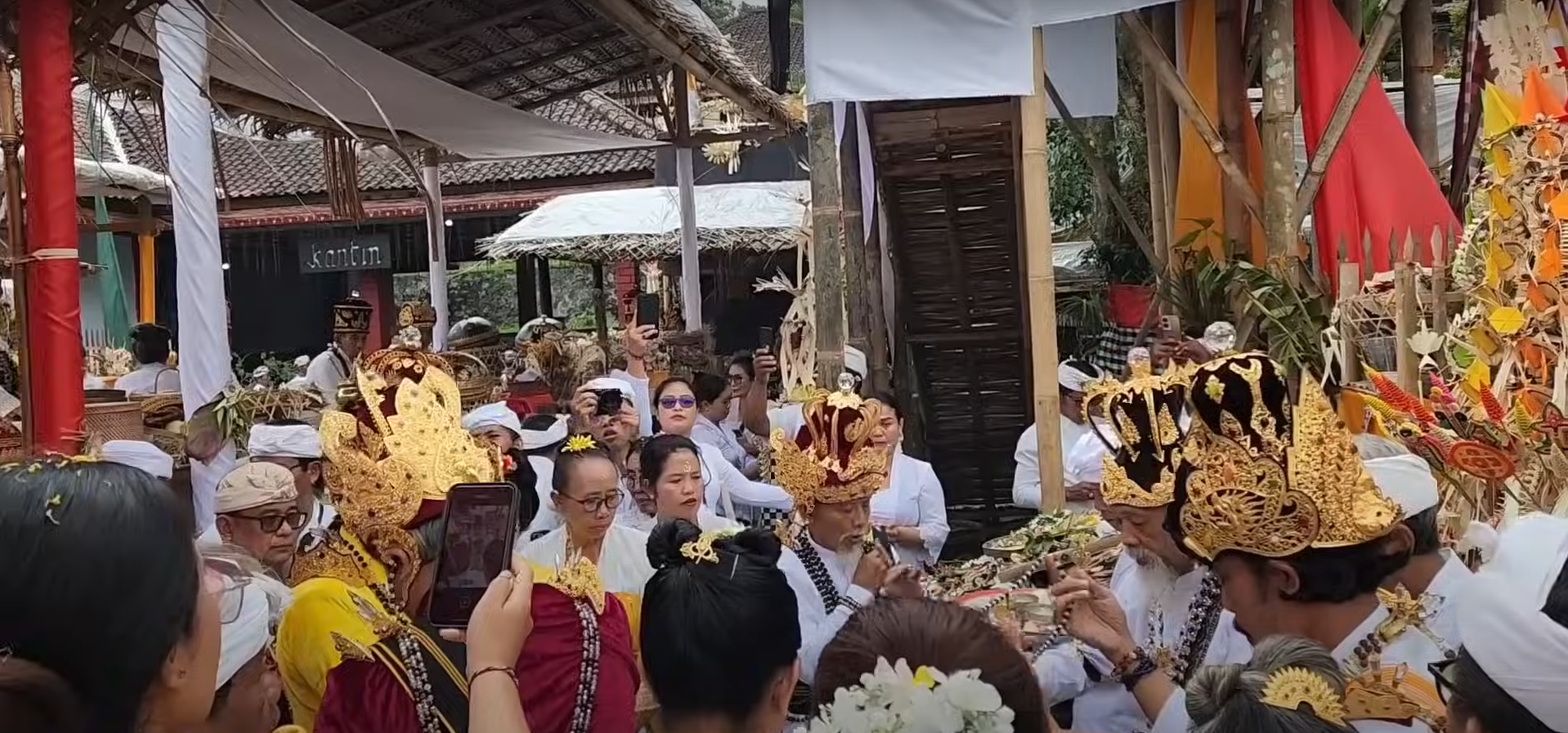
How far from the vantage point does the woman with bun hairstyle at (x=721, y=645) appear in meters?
2.03

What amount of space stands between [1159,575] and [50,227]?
3.08 m

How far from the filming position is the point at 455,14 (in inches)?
334

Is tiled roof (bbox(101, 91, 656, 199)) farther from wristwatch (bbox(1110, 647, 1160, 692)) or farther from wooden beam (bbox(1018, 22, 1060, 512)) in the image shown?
wristwatch (bbox(1110, 647, 1160, 692))

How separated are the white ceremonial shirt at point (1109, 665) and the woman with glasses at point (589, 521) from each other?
3.77ft

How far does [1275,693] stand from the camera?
6.14ft

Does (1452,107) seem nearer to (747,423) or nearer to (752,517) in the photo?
(747,423)

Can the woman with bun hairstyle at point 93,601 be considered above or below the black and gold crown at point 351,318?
below

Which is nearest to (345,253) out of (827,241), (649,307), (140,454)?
(649,307)

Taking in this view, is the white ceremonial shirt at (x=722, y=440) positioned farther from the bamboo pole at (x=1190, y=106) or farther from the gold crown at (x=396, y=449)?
the gold crown at (x=396, y=449)

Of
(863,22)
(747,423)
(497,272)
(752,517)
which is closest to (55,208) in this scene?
(752,517)

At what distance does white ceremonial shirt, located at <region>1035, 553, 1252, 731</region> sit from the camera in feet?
9.40

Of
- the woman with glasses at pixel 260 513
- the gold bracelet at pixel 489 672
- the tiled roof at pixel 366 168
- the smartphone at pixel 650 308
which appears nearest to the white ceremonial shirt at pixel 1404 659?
the gold bracelet at pixel 489 672

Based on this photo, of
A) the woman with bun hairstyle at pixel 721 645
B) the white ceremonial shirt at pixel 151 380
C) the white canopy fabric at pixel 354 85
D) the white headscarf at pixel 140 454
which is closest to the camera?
the woman with bun hairstyle at pixel 721 645

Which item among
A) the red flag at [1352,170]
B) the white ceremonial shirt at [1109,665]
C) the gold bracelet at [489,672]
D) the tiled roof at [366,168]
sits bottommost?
the white ceremonial shirt at [1109,665]
